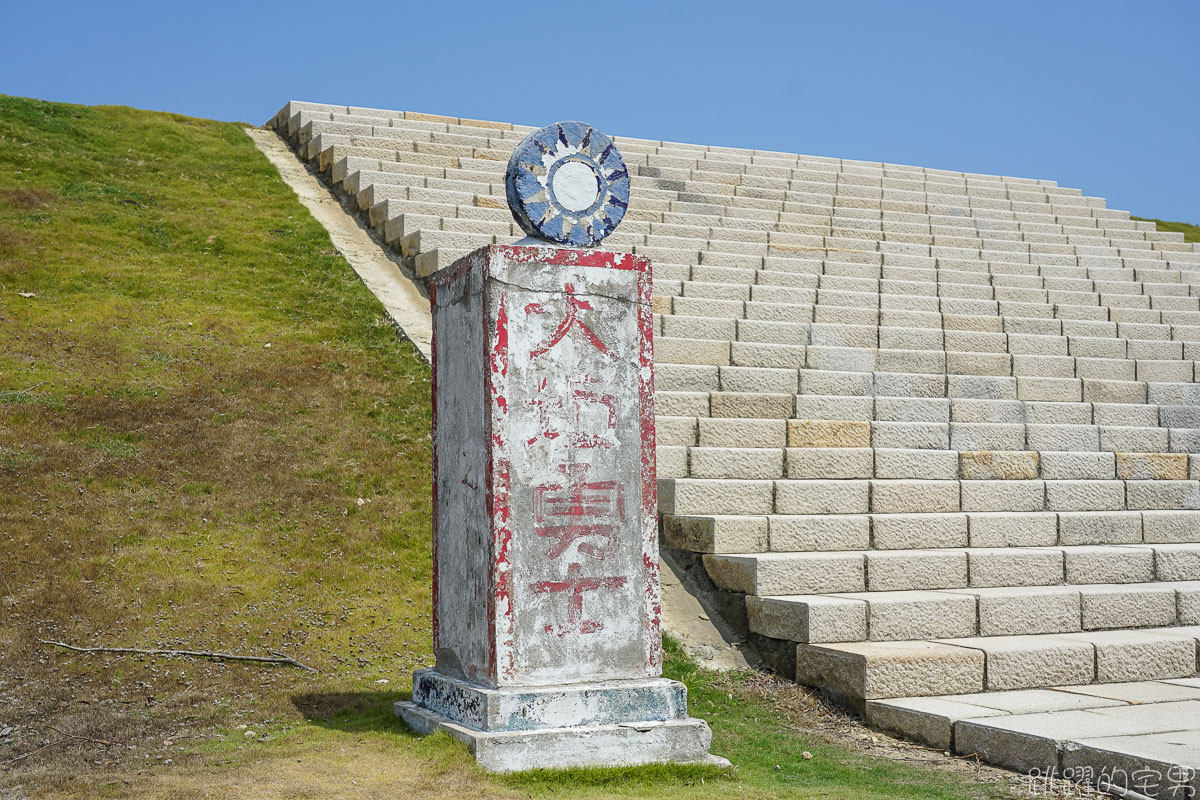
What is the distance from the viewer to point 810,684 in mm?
5840

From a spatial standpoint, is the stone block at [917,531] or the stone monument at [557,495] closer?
the stone monument at [557,495]

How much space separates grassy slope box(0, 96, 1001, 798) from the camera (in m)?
4.51

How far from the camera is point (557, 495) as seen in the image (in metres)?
4.53

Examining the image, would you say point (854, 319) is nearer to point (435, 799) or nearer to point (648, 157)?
point (648, 157)

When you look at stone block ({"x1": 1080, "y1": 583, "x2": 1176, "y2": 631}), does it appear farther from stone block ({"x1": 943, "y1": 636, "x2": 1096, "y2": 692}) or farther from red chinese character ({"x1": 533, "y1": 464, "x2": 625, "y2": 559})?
red chinese character ({"x1": 533, "y1": 464, "x2": 625, "y2": 559})

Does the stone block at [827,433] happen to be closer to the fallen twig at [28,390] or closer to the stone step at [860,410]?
the stone step at [860,410]

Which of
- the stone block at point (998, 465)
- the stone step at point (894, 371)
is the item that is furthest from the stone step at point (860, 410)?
the stone block at point (998, 465)

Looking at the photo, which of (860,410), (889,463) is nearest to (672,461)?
(889,463)

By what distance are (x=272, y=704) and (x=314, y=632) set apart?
0.76m

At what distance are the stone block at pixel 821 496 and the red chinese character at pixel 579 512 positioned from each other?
2.59 meters

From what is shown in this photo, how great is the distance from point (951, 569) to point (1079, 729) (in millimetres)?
1998

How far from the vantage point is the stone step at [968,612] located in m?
5.89

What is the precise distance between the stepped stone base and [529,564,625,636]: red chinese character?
238 mm

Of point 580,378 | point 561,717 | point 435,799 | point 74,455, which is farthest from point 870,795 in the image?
point 74,455
